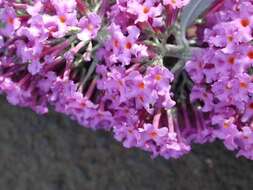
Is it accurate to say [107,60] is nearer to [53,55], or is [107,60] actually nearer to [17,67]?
[53,55]

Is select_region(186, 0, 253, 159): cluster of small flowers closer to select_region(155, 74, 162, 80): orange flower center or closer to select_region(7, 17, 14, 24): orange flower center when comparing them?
select_region(155, 74, 162, 80): orange flower center

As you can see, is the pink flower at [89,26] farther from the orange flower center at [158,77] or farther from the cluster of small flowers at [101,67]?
the orange flower center at [158,77]

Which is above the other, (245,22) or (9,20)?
(245,22)

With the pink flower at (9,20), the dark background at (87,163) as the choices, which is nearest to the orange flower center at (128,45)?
the pink flower at (9,20)

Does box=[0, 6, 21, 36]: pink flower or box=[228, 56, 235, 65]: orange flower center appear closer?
box=[228, 56, 235, 65]: orange flower center

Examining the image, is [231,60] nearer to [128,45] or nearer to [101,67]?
[128,45]

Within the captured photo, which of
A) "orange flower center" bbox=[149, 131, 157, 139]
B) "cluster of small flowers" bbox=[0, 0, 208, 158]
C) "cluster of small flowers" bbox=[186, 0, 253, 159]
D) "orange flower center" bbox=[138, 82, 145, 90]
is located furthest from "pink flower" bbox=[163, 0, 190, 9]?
"orange flower center" bbox=[149, 131, 157, 139]

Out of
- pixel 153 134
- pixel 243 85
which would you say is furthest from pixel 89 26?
pixel 243 85
